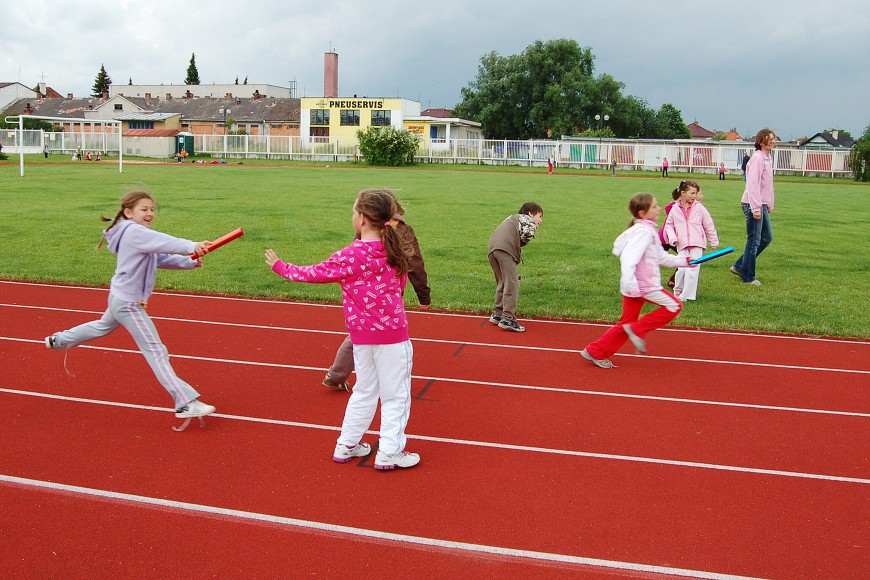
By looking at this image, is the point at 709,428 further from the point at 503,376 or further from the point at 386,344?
the point at 386,344

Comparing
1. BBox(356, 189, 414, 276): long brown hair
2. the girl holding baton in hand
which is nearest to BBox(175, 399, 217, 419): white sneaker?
the girl holding baton in hand

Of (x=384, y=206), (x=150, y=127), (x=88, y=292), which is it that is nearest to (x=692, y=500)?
(x=384, y=206)

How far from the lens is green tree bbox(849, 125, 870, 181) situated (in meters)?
46.2

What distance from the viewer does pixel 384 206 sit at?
464 centimetres

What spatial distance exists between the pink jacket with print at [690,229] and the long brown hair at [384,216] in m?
6.44

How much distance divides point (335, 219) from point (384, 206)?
13.5 m

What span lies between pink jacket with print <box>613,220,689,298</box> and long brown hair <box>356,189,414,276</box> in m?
2.88

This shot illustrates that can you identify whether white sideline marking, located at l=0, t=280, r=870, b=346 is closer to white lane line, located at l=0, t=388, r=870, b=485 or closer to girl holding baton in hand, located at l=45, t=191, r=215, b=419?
white lane line, located at l=0, t=388, r=870, b=485

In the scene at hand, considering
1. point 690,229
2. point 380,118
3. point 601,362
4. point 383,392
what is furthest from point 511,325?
point 380,118

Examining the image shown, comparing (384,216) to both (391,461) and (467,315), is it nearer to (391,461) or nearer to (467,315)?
(391,461)

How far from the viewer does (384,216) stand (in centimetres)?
467

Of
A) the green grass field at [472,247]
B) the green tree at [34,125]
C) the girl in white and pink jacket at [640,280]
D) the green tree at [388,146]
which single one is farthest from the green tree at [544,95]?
the girl in white and pink jacket at [640,280]

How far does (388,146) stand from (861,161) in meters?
28.5

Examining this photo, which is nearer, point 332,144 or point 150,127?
point 332,144
